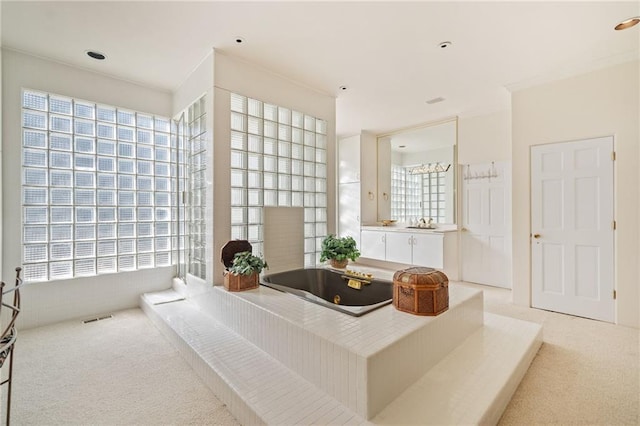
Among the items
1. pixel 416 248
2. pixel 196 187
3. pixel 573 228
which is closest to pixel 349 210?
pixel 416 248

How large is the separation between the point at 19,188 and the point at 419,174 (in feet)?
17.6

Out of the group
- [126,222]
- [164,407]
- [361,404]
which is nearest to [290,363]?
[361,404]

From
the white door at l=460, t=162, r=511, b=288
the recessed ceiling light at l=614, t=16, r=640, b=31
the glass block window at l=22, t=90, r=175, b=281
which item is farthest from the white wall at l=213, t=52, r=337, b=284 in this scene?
the white door at l=460, t=162, r=511, b=288

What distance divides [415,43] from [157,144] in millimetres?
3168

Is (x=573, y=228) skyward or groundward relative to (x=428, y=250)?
skyward

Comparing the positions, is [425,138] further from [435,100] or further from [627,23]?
[627,23]

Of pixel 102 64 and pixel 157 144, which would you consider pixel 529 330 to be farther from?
pixel 102 64

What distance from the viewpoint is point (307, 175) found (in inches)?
143

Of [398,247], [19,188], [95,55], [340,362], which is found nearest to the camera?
[340,362]

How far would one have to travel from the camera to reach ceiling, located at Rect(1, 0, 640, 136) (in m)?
2.23

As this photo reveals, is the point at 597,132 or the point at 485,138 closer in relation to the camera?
the point at 597,132

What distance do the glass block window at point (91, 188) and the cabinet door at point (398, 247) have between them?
11.2 feet

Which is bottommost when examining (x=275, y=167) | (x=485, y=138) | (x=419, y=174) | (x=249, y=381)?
Result: (x=249, y=381)

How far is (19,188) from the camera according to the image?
2.77 meters
